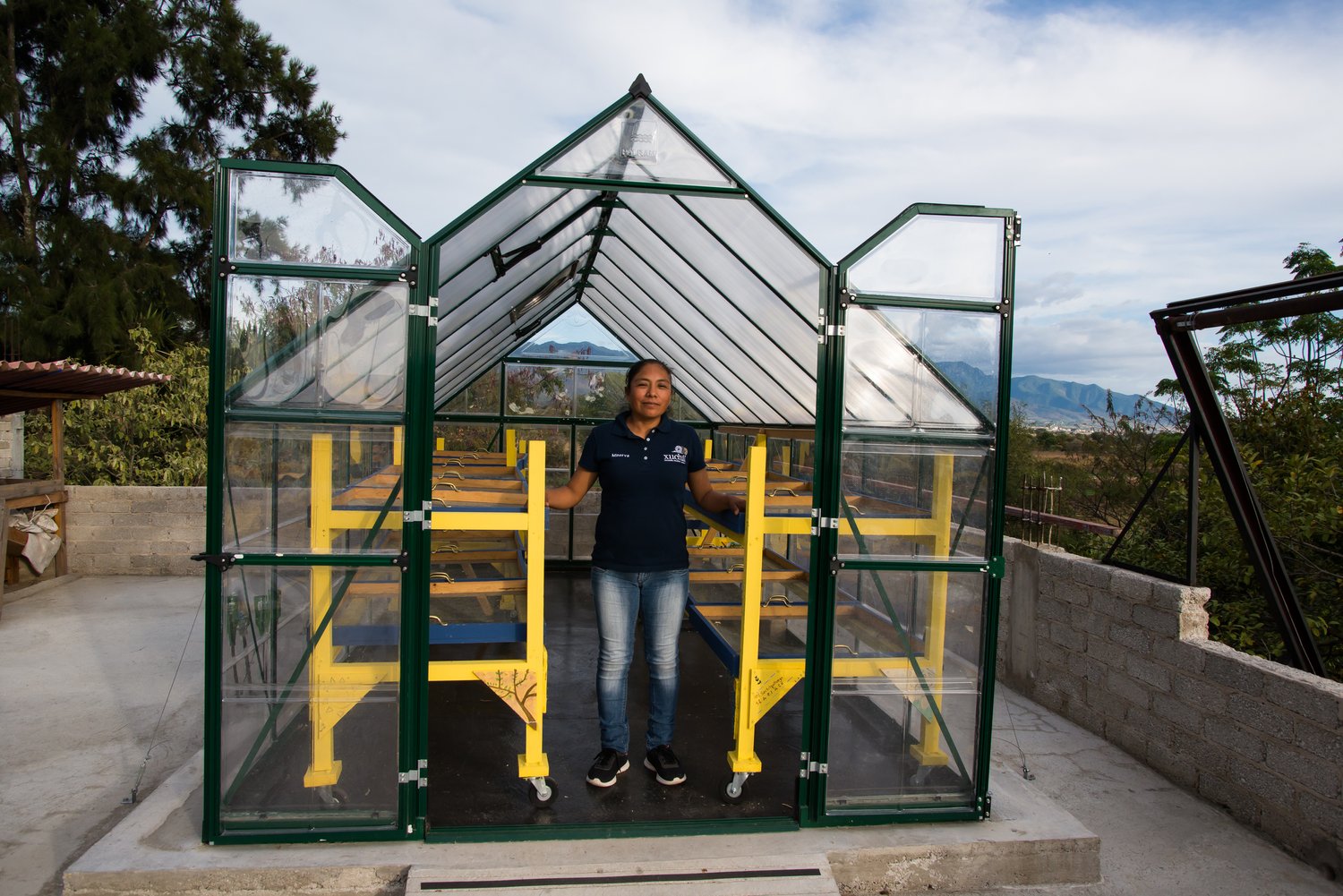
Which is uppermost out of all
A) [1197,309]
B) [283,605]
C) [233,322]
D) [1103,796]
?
[1197,309]

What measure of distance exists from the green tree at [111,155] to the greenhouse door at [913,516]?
52.4 feet

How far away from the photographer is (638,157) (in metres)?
3.38

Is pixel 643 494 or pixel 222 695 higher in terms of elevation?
pixel 643 494

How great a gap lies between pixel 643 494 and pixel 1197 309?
9.55 ft

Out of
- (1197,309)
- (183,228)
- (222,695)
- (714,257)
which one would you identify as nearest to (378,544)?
(222,695)

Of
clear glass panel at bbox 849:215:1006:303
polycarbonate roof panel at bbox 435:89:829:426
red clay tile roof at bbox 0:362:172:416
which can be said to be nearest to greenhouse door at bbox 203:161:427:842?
polycarbonate roof panel at bbox 435:89:829:426

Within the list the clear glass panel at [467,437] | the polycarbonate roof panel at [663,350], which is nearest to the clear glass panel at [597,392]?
the polycarbonate roof panel at [663,350]

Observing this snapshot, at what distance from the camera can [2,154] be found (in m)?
18.0

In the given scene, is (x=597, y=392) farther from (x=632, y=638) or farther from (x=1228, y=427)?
(x=1228, y=427)

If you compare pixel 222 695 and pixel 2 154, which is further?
pixel 2 154

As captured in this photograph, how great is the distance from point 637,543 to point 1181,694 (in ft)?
Result: 9.50

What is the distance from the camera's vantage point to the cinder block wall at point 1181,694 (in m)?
3.63

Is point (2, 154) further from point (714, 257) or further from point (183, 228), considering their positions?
point (714, 257)

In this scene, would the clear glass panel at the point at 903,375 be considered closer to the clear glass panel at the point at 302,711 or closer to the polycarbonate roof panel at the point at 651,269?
the polycarbonate roof panel at the point at 651,269
